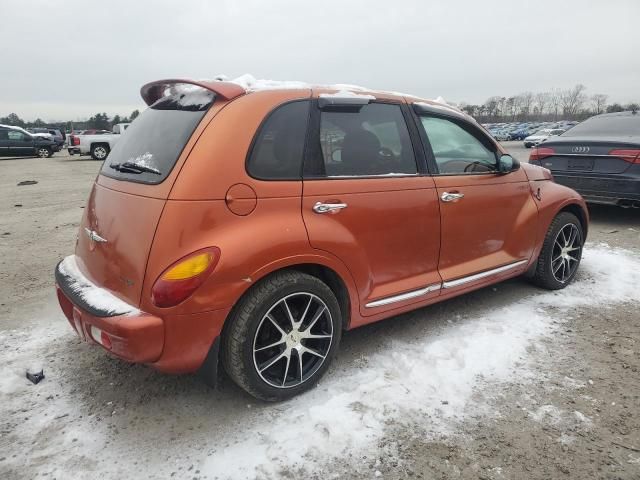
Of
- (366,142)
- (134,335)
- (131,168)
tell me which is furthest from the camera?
(366,142)

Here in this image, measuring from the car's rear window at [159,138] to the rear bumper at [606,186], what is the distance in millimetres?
5721

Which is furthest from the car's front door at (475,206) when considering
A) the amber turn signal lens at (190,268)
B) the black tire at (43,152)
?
the black tire at (43,152)

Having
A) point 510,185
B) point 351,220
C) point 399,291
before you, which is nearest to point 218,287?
point 351,220

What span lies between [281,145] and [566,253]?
10.3 feet

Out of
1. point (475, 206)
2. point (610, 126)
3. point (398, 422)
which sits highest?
point (610, 126)

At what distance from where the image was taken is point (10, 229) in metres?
7.11

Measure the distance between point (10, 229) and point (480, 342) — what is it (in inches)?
273

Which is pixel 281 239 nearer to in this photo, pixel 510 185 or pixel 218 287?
pixel 218 287

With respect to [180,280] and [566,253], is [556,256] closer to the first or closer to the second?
[566,253]

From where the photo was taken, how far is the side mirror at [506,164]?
3750 millimetres

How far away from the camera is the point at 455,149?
3549mm

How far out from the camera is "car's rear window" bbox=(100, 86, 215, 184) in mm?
2535

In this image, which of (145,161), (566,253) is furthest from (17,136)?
(566,253)

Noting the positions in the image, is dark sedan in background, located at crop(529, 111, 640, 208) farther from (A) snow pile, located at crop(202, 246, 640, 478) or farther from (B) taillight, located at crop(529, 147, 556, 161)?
(A) snow pile, located at crop(202, 246, 640, 478)
